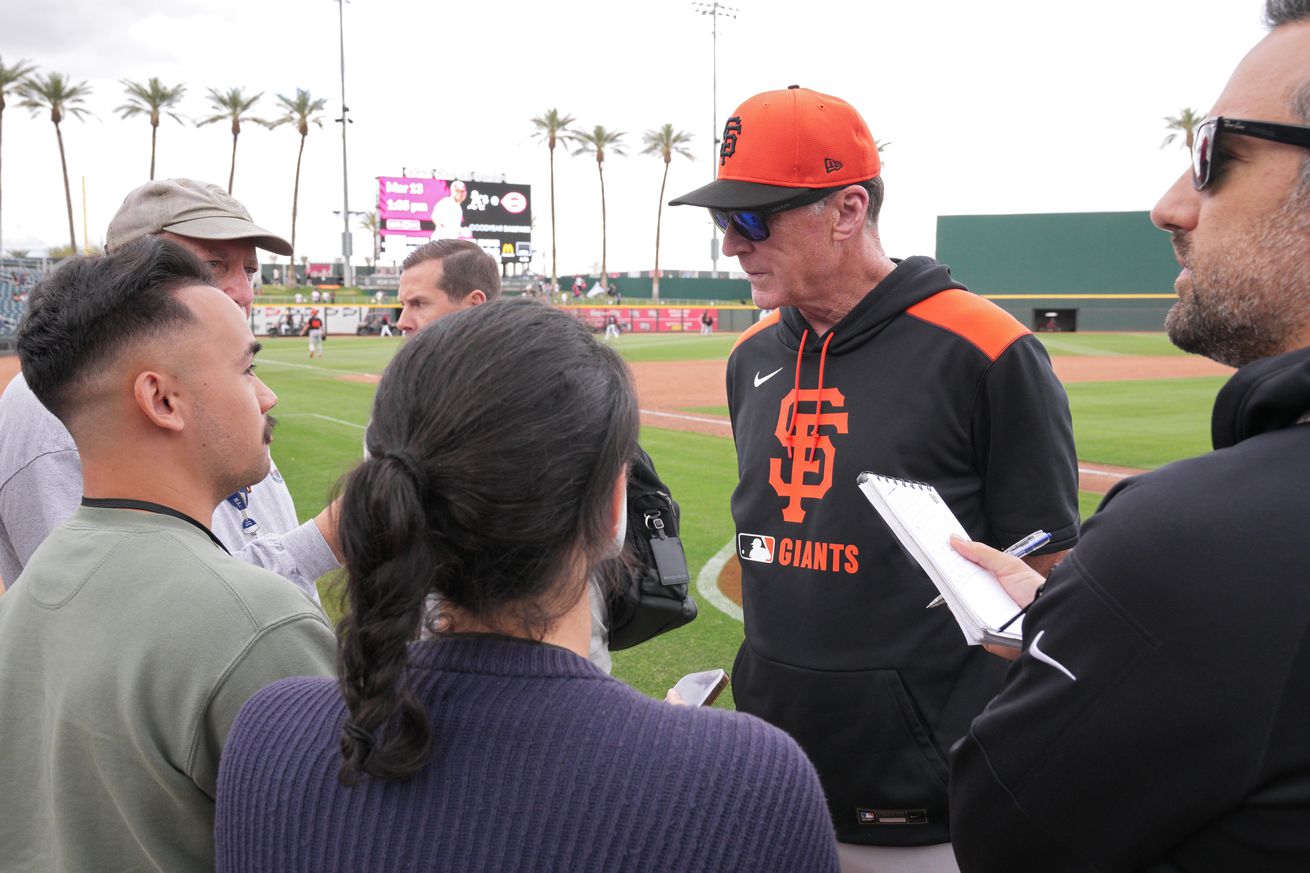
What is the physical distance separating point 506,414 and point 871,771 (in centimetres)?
160

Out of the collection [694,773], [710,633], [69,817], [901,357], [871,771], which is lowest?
[710,633]

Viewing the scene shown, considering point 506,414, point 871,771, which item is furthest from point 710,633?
point 506,414

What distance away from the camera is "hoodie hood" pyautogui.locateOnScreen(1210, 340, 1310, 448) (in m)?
1.11

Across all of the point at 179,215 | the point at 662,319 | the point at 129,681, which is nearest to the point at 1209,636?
the point at 129,681

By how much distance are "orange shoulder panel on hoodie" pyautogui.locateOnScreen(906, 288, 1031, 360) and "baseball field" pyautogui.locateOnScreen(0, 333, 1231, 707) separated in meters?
0.91

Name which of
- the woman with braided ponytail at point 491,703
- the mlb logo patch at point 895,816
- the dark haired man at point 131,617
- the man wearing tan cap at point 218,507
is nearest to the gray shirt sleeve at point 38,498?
the man wearing tan cap at point 218,507

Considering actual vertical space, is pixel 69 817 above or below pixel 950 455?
below

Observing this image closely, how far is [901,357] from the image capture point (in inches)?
99.3

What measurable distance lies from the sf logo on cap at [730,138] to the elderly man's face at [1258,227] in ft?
5.07

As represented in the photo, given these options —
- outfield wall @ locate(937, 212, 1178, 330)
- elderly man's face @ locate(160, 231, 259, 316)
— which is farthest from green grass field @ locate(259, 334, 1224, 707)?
outfield wall @ locate(937, 212, 1178, 330)

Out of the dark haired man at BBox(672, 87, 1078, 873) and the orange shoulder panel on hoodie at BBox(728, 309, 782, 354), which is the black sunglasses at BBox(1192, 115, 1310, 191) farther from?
the orange shoulder panel on hoodie at BBox(728, 309, 782, 354)

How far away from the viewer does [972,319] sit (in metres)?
2.49

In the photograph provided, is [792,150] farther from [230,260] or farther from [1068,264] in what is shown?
[1068,264]

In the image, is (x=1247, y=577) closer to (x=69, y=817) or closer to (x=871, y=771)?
(x=871, y=771)
